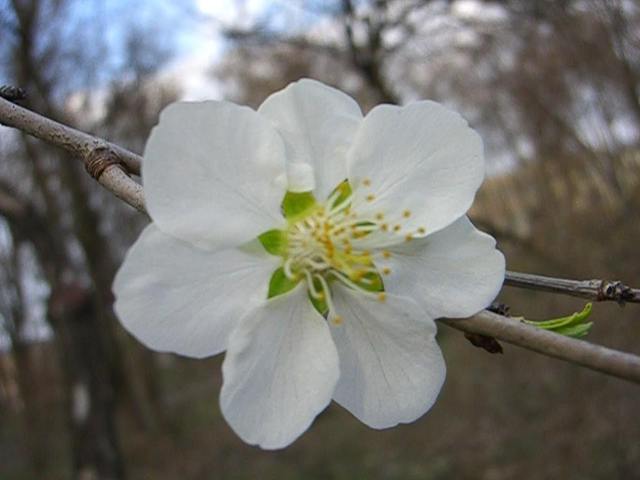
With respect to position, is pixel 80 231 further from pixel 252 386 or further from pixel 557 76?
pixel 252 386

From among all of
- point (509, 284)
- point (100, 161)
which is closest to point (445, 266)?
point (509, 284)

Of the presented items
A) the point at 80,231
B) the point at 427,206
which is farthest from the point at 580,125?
the point at 80,231

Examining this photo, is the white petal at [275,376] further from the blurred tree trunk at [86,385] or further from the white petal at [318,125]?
the blurred tree trunk at [86,385]

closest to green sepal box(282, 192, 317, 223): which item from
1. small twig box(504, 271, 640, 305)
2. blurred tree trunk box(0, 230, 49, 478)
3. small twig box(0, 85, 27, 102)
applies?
small twig box(504, 271, 640, 305)

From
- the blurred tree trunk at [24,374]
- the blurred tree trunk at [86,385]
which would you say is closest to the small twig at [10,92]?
the blurred tree trunk at [86,385]

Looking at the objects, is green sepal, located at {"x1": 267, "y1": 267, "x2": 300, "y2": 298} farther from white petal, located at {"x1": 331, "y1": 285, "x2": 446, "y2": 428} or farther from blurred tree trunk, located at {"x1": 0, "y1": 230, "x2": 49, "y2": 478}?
blurred tree trunk, located at {"x1": 0, "y1": 230, "x2": 49, "y2": 478}

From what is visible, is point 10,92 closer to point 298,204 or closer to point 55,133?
point 55,133
